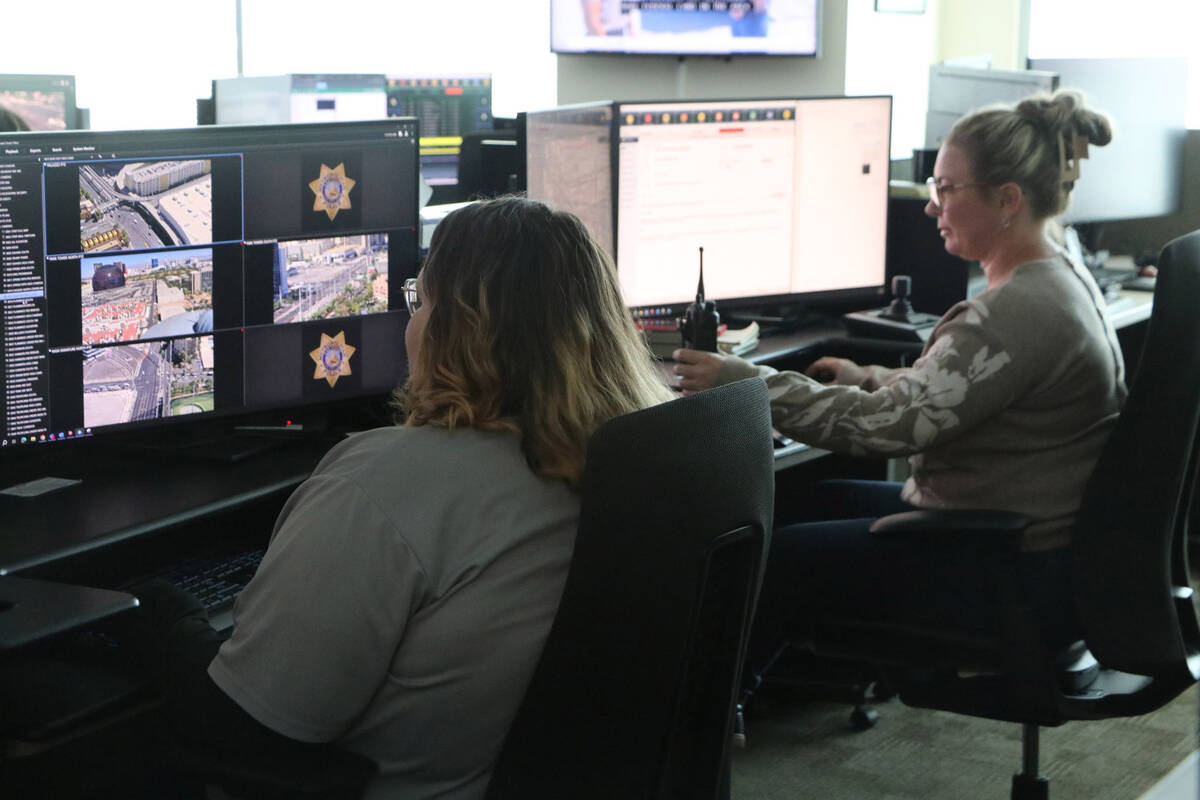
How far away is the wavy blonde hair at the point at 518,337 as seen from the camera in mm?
1297

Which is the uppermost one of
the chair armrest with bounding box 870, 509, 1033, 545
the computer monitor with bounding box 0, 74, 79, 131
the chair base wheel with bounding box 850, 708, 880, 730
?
the computer monitor with bounding box 0, 74, 79, 131

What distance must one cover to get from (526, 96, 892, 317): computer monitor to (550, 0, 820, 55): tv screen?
173 cm

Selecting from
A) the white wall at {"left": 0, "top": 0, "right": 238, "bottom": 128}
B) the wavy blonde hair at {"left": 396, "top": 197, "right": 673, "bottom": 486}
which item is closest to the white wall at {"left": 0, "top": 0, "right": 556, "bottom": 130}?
the white wall at {"left": 0, "top": 0, "right": 238, "bottom": 128}

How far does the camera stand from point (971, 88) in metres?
3.43

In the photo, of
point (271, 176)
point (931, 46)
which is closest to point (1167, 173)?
point (931, 46)

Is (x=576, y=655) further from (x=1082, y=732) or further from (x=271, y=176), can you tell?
(x=1082, y=732)

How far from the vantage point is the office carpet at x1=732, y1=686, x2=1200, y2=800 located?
8.28 ft

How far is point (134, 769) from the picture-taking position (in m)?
1.88

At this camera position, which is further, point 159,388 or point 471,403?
point 159,388

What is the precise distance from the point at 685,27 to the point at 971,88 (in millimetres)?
1532

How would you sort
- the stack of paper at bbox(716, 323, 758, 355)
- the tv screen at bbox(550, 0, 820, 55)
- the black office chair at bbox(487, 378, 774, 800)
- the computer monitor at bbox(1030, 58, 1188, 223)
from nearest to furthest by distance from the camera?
1. the black office chair at bbox(487, 378, 774, 800)
2. the stack of paper at bbox(716, 323, 758, 355)
3. the computer monitor at bbox(1030, 58, 1188, 223)
4. the tv screen at bbox(550, 0, 820, 55)

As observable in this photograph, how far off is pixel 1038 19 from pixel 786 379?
3.61 meters

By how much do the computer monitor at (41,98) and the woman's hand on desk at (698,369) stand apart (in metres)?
2.30

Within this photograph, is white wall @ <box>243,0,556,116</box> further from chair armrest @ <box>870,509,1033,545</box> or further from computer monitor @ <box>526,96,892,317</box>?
chair armrest @ <box>870,509,1033,545</box>
